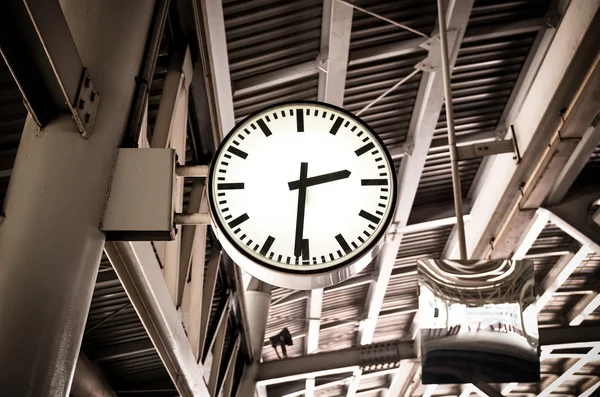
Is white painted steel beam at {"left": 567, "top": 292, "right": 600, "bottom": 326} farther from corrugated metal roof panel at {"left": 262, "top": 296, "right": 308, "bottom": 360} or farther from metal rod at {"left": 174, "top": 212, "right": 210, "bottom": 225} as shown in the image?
metal rod at {"left": 174, "top": 212, "right": 210, "bottom": 225}

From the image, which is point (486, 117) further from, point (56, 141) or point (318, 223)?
point (56, 141)

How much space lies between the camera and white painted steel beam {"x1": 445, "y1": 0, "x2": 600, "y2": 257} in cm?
584

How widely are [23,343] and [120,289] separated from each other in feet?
16.6

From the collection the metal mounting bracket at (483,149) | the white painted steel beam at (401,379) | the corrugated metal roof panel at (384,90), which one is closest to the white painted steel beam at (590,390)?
the white painted steel beam at (401,379)

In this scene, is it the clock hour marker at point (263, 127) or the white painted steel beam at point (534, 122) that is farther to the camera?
the white painted steel beam at point (534, 122)

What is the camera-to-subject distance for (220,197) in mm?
2822

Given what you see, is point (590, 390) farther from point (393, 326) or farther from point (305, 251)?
point (305, 251)

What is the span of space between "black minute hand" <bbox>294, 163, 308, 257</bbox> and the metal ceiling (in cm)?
231

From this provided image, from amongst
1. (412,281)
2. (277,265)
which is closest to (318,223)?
(277,265)

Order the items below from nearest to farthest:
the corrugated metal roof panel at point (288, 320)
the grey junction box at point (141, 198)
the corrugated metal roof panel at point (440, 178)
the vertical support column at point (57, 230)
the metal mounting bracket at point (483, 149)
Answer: the vertical support column at point (57, 230) → the grey junction box at point (141, 198) → the metal mounting bracket at point (483, 149) → the corrugated metal roof panel at point (440, 178) → the corrugated metal roof panel at point (288, 320)

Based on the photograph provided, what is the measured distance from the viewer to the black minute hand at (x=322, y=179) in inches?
114

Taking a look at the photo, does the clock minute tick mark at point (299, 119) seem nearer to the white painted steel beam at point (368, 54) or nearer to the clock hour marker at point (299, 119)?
the clock hour marker at point (299, 119)

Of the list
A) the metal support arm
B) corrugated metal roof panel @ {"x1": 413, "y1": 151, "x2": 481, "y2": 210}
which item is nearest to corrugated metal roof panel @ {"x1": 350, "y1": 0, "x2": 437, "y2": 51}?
→ corrugated metal roof panel @ {"x1": 413, "y1": 151, "x2": 481, "y2": 210}

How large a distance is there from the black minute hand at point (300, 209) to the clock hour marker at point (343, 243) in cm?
15
